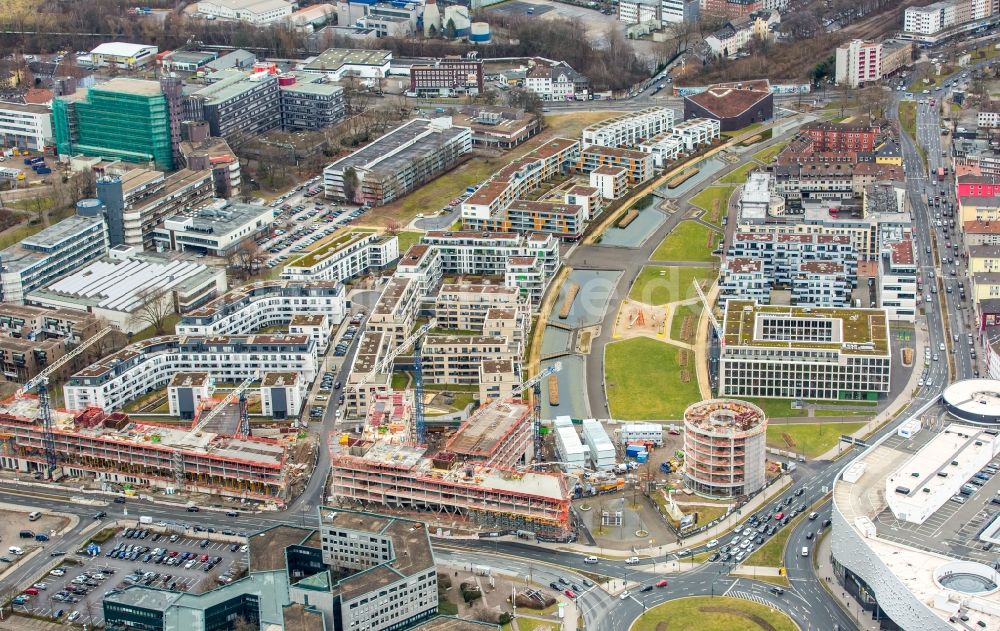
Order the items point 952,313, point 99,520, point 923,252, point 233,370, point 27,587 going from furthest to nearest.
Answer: point 923,252
point 952,313
point 233,370
point 99,520
point 27,587

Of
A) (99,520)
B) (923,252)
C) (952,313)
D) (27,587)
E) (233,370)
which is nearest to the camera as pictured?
(27,587)

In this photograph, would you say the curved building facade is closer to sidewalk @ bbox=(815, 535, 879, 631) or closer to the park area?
sidewalk @ bbox=(815, 535, 879, 631)

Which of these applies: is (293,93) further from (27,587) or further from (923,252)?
(27,587)

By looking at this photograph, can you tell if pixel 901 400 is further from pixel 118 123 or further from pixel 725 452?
pixel 118 123

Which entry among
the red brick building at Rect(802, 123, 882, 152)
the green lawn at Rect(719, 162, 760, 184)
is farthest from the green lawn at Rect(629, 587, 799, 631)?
the red brick building at Rect(802, 123, 882, 152)

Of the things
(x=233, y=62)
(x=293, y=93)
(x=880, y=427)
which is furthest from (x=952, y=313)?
(x=233, y=62)

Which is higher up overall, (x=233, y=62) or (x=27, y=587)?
(x=233, y=62)

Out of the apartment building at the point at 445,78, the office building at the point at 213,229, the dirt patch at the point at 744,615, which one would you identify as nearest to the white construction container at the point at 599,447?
the dirt patch at the point at 744,615
